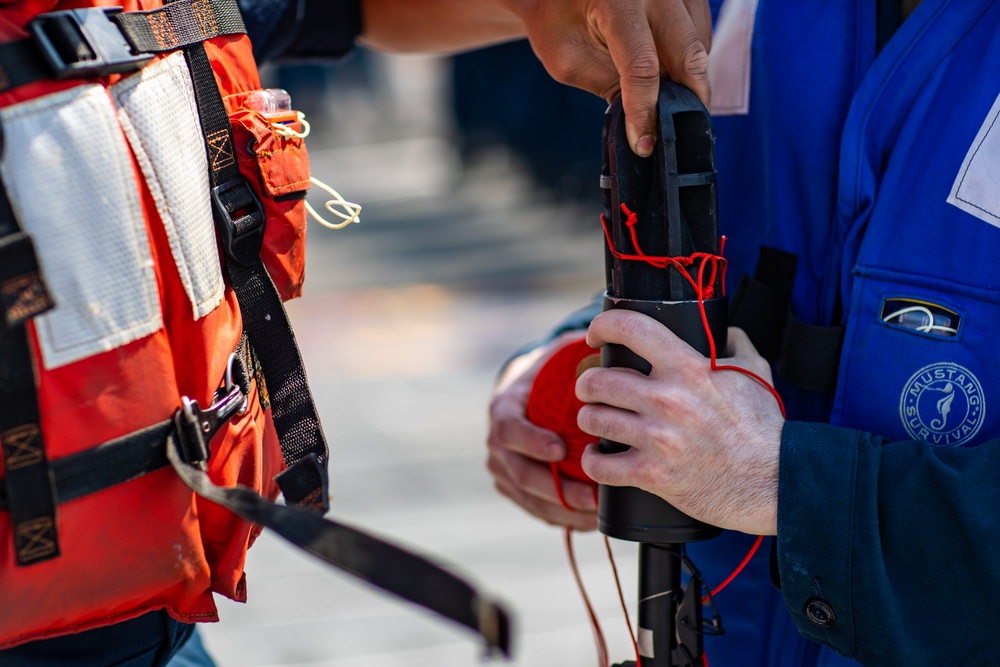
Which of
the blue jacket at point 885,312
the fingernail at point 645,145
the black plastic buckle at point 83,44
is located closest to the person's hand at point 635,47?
the fingernail at point 645,145

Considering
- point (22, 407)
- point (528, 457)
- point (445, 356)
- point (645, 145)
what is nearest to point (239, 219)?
point (22, 407)

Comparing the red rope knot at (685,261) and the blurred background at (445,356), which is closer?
the red rope knot at (685,261)

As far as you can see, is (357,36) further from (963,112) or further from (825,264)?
(963,112)

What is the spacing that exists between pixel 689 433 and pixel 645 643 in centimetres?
31

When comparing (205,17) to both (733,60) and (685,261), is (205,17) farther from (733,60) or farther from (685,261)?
(733,60)

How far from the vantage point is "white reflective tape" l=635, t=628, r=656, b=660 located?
1331mm

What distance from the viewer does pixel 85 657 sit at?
1086 mm

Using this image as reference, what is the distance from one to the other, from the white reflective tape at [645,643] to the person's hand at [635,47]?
23.9 inches

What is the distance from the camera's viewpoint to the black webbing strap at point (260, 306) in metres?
1.06

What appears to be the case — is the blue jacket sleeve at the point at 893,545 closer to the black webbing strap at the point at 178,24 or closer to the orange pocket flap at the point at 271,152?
the orange pocket flap at the point at 271,152

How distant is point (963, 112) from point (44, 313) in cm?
106

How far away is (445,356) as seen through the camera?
5.70m

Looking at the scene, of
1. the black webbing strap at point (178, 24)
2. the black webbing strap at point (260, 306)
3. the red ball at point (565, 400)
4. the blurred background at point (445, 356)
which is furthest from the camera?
the blurred background at point (445, 356)

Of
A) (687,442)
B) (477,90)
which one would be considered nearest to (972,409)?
(687,442)
